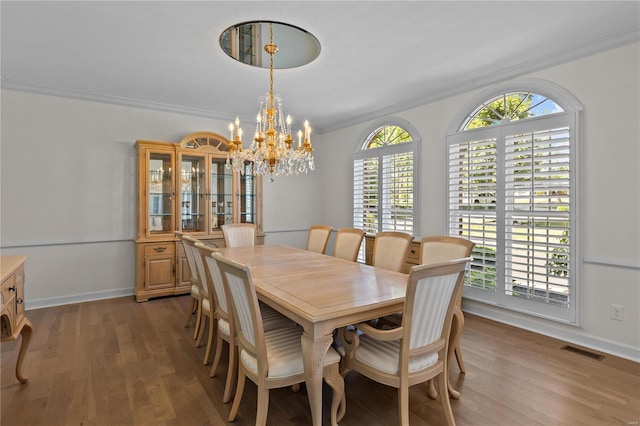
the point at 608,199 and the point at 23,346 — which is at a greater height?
the point at 608,199

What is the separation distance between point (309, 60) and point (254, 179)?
7.78 feet

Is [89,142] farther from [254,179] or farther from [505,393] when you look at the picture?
[505,393]

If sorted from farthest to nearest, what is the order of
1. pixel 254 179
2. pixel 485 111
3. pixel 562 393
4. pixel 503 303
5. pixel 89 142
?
pixel 254 179
pixel 89 142
pixel 485 111
pixel 503 303
pixel 562 393

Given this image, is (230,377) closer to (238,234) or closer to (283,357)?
(283,357)

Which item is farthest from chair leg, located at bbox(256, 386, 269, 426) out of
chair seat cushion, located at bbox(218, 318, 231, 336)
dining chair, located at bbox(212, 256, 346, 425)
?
chair seat cushion, located at bbox(218, 318, 231, 336)

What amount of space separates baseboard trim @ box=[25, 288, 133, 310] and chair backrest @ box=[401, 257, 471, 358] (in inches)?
166

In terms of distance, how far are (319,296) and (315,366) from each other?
399 mm

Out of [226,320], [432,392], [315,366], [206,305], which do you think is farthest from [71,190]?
[432,392]

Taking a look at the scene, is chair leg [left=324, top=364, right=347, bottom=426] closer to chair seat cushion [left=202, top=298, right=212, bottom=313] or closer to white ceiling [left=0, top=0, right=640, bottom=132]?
chair seat cushion [left=202, top=298, right=212, bottom=313]

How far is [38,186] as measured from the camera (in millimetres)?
3967

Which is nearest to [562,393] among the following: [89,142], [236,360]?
[236,360]

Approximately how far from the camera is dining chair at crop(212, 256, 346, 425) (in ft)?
5.56

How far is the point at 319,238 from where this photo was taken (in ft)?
13.1

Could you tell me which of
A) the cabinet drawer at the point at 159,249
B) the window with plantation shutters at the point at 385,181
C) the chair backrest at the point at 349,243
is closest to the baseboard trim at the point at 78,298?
the cabinet drawer at the point at 159,249
